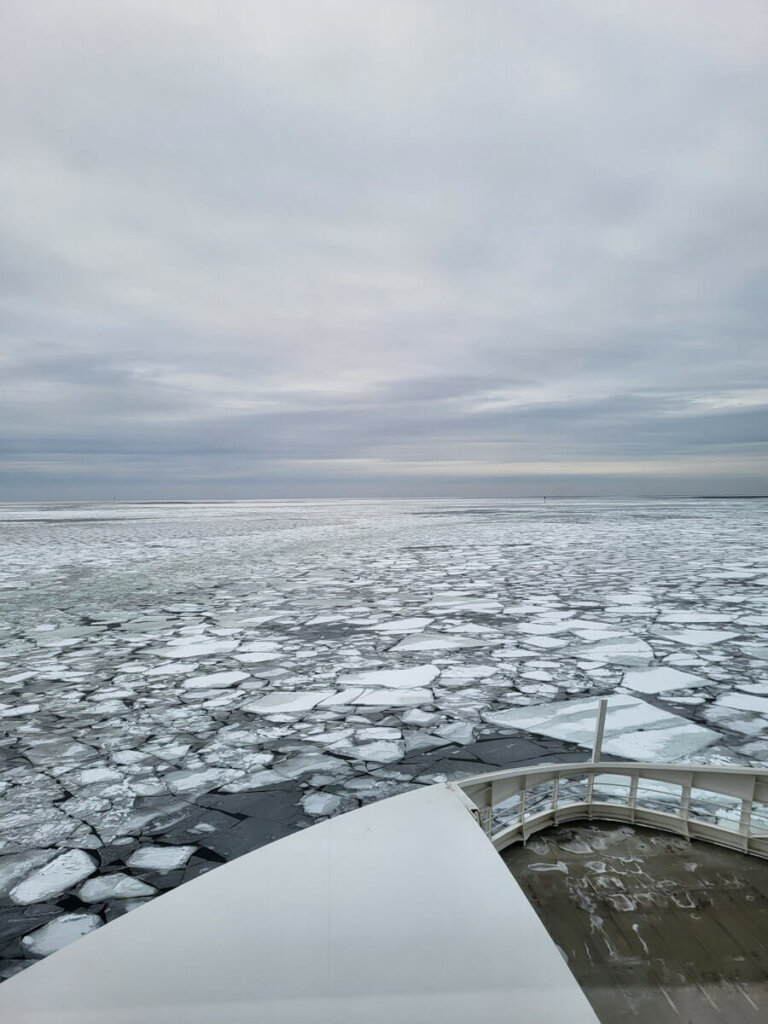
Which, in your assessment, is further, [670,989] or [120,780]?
[120,780]

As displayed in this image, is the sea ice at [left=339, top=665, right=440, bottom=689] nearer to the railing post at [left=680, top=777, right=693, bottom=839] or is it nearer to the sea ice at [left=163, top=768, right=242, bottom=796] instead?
the sea ice at [left=163, top=768, right=242, bottom=796]

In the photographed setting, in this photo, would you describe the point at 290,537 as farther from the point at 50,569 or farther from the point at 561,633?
the point at 561,633

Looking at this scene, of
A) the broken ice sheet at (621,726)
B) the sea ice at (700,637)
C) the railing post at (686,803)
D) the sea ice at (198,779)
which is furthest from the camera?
the sea ice at (700,637)

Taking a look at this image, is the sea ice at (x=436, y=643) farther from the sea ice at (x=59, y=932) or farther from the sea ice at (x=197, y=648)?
the sea ice at (x=59, y=932)

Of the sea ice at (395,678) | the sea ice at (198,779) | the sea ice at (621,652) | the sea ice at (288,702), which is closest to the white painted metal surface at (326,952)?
the sea ice at (198,779)

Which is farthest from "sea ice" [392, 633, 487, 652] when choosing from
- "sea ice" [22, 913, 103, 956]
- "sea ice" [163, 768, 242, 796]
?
"sea ice" [22, 913, 103, 956]

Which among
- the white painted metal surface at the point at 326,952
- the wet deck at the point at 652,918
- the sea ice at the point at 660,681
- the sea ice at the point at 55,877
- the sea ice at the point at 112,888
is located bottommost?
the sea ice at the point at 55,877

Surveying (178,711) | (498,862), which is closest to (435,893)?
(498,862)
